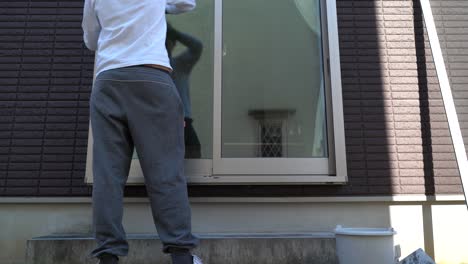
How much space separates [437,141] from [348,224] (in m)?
0.77

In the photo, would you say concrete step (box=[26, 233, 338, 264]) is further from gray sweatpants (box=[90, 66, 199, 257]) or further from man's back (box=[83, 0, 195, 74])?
man's back (box=[83, 0, 195, 74])

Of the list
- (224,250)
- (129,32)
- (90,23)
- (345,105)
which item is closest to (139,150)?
(129,32)

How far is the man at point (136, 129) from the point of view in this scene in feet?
4.96

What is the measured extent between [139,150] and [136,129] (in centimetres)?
8

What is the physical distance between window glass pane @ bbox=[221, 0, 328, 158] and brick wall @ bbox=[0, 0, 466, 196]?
205 mm

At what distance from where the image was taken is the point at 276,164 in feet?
Result: 8.14

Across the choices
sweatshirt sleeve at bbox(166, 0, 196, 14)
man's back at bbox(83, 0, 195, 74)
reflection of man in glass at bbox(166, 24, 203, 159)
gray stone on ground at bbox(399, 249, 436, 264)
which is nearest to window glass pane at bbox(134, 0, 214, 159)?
reflection of man in glass at bbox(166, 24, 203, 159)

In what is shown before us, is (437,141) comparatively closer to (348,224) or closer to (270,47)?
(348,224)

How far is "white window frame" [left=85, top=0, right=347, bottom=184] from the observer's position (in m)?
2.41

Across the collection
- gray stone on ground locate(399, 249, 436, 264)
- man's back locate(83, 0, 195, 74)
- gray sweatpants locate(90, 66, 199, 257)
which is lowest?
gray stone on ground locate(399, 249, 436, 264)

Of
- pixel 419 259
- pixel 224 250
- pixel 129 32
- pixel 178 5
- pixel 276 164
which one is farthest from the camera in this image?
pixel 276 164

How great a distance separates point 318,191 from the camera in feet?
8.11

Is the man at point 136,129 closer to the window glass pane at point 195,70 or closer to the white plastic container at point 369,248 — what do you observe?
the white plastic container at point 369,248

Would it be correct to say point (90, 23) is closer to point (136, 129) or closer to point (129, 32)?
point (129, 32)
